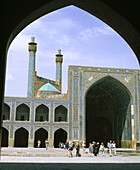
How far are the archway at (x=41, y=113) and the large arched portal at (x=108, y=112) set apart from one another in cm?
611

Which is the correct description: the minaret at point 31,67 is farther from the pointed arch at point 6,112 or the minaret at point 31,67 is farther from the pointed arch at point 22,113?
the pointed arch at point 6,112

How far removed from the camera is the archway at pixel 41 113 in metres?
25.8

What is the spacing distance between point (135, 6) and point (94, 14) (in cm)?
73

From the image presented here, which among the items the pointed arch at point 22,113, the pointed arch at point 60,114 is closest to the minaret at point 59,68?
the pointed arch at point 60,114

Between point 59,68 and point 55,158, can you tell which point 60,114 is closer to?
point 59,68

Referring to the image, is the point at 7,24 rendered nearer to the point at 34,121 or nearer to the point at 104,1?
the point at 104,1

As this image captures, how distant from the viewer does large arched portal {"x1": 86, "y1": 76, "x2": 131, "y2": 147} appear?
26.4 m

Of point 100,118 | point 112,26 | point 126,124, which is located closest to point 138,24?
point 112,26

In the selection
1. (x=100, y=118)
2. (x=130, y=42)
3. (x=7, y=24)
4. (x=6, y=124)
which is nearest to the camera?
(x=7, y=24)

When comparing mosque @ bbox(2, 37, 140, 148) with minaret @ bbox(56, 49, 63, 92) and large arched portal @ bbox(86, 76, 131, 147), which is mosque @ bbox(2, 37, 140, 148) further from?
minaret @ bbox(56, 49, 63, 92)

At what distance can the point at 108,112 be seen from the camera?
29766mm

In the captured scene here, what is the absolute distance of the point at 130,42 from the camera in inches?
169

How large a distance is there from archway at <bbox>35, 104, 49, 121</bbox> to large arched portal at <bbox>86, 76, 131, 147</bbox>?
6114 mm

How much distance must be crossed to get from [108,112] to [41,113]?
844 cm
